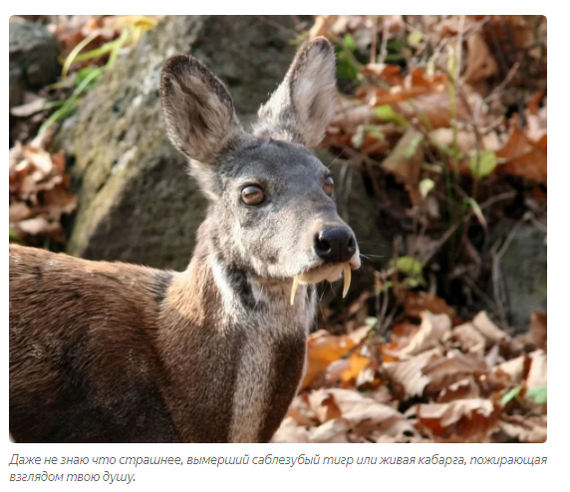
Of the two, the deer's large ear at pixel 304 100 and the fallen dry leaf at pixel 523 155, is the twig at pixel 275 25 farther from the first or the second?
the deer's large ear at pixel 304 100

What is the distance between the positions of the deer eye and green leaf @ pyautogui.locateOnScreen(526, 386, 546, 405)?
2.58 metres

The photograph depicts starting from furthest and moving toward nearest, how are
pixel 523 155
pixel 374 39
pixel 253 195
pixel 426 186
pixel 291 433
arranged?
pixel 374 39
pixel 523 155
pixel 426 186
pixel 291 433
pixel 253 195

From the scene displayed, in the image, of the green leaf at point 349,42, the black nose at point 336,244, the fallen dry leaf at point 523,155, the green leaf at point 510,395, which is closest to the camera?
the black nose at point 336,244

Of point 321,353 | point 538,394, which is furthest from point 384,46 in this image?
point 538,394

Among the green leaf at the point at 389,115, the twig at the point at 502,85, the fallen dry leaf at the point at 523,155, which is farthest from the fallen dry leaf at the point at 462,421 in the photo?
the twig at the point at 502,85

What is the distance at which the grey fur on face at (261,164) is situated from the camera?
4.30 meters

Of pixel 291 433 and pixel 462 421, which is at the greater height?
pixel 462 421

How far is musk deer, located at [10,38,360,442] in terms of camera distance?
14.5 ft

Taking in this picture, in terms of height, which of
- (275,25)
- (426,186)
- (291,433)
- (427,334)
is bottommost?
(291,433)

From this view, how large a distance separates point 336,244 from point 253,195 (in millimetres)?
650

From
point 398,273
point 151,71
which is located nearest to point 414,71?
point 398,273

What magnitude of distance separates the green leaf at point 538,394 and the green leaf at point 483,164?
7.27 ft

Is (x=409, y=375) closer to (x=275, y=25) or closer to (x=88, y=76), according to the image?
(x=275, y=25)

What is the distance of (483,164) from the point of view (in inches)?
301
